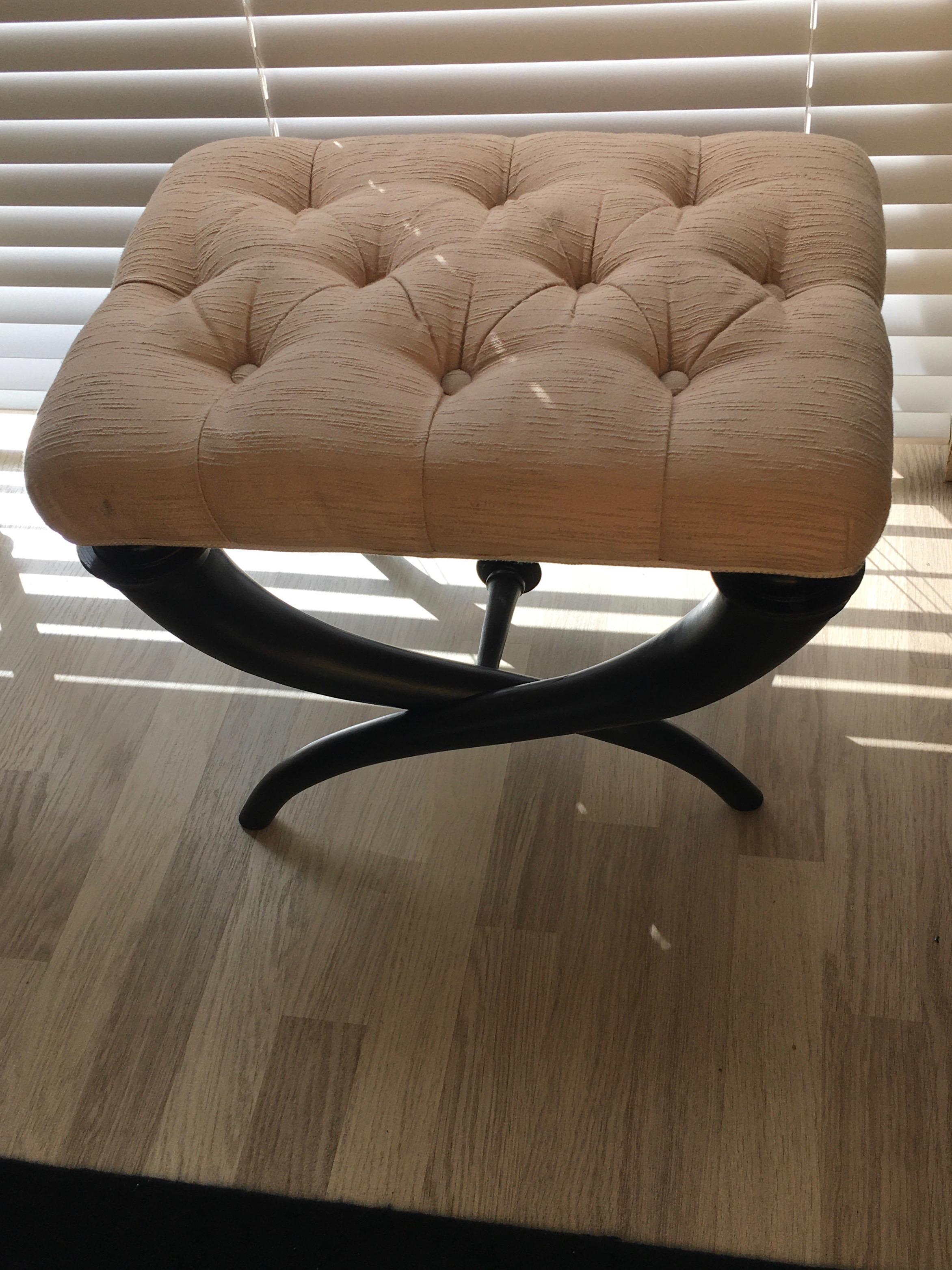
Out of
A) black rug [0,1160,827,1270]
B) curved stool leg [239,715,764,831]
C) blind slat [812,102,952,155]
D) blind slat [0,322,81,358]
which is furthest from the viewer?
blind slat [0,322,81,358]

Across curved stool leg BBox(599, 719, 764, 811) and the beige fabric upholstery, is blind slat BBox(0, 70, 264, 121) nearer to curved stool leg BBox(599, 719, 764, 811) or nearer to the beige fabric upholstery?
the beige fabric upholstery

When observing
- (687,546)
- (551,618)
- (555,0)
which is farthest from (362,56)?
(687,546)

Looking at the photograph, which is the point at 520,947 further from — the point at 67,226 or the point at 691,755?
the point at 67,226

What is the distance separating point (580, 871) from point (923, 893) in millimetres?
295

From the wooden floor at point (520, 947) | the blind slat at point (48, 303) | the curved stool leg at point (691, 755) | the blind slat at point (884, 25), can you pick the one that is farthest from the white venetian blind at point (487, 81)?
the curved stool leg at point (691, 755)

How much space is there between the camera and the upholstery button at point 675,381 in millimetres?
715

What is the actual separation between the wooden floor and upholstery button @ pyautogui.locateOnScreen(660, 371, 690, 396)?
482 mm

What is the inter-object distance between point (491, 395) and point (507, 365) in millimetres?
39

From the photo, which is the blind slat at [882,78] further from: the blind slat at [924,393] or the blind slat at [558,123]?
the blind slat at [924,393]

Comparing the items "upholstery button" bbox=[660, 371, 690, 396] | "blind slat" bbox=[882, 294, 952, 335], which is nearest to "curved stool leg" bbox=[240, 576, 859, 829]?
"upholstery button" bbox=[660, 371, 690, 396]

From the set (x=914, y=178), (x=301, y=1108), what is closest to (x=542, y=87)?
(x=914, y=178)

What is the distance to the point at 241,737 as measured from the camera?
1.18 metres

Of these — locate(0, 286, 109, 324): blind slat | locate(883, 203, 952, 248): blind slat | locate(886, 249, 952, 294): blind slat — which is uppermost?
locate(883, 203, 952, 248): blind slat

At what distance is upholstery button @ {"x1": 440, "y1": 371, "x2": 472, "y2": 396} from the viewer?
2.43 feet
